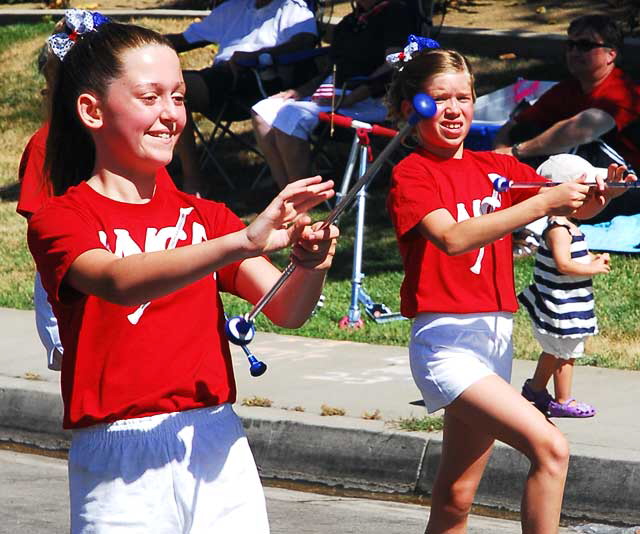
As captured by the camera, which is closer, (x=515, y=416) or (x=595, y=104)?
(x=515, y=416)

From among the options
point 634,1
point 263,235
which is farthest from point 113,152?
point 634,1

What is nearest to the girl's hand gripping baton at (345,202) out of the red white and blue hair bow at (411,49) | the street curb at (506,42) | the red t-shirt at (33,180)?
the red white and blue hair bow at (411,49)

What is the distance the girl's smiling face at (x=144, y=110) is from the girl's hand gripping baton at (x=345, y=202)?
0.35m

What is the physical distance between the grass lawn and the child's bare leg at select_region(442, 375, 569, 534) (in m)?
3.16

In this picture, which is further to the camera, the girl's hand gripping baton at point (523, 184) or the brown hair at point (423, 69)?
the brown hair at point (423, 69)

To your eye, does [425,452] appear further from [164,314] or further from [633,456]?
[164,314]

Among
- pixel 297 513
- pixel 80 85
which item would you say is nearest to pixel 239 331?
pixel 80 85

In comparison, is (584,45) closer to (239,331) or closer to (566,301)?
(566,301)

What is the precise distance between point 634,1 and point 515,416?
9.59 metres

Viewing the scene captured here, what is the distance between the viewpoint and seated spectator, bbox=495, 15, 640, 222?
8.41m

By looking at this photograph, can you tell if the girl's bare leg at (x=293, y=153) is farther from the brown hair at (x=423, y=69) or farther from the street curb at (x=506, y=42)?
the brown hair at (x=423, y=69)

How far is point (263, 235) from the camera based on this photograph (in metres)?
2.52

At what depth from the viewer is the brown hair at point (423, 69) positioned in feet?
13.7

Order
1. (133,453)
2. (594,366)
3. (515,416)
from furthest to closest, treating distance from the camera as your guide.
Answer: (594,366), (515,416), (133,453)
